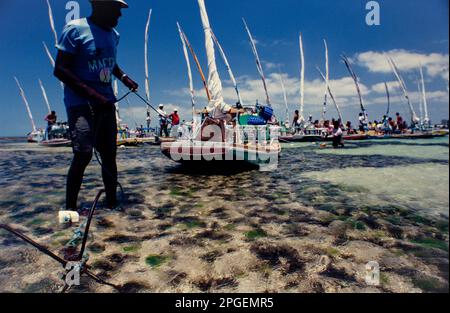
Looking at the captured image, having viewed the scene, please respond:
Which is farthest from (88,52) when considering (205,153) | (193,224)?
(205,153)

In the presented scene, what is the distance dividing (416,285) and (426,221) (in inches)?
80.1

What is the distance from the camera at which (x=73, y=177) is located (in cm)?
314

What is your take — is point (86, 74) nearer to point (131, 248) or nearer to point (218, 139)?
point (131, 248)

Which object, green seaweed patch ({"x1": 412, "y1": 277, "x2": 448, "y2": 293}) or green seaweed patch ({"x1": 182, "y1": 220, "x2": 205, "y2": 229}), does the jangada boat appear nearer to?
green seaweed patch ({"x1": 182, "y1": 220, "x2": 205, "y2": 229})

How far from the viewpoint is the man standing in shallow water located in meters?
2.93

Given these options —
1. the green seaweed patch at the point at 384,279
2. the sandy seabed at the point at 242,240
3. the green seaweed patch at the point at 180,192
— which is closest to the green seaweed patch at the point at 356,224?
the sandy seabed at the point at 242,240

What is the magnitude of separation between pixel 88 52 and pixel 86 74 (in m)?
0.25

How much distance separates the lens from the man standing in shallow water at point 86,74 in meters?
2.93

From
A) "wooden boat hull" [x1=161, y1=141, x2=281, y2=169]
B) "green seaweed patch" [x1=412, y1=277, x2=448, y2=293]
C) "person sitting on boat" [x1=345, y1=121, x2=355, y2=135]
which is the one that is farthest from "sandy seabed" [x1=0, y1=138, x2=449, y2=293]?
"person sitting on boat" [x1=345, y1=121, x2=355, y2=135]

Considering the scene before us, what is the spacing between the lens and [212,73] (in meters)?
10.9

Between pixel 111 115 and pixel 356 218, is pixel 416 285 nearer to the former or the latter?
pixel 356 218

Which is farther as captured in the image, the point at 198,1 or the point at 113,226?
the point at 198,1

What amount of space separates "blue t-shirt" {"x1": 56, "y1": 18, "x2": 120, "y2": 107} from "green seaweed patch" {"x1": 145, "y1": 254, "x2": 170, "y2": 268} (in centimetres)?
195
